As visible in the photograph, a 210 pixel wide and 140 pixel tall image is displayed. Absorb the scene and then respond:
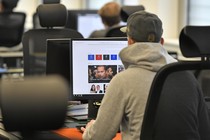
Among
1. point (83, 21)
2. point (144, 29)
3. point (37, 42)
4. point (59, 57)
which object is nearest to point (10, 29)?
point (83, 21)

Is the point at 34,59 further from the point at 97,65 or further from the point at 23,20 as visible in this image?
the point at 23,20

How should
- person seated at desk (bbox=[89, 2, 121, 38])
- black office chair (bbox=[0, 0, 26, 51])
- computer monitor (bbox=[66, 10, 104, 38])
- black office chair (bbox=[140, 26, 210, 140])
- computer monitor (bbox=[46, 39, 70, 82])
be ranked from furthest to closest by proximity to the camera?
black office chair (bbox=[0, 0, 26, 51]), computer monitor (bbox=[66, 10, 104, 38]), person seated at desk (bbox=[89, 2, 121, 38]), computer monitor (bbox=[46, 39, 70, 82]), black office chair (bbox=[140, 26, 210, 140])

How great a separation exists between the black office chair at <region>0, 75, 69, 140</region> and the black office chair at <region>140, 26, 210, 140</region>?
937 mm

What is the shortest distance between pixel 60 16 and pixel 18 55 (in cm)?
275

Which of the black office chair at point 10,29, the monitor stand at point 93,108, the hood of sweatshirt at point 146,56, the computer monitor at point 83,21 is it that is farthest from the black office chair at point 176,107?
the black office chair at point 10,29

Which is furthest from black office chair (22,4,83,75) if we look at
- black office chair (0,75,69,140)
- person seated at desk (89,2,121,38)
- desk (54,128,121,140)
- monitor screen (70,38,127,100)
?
black office chair (0,75,69,140)

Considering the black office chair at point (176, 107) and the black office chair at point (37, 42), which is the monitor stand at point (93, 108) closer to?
the black office chair at point (176, 107)

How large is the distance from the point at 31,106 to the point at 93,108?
2.16 meters

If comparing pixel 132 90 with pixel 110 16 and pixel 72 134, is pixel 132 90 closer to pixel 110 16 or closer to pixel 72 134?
pixel 72 134

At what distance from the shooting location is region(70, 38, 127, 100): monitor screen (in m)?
3.08

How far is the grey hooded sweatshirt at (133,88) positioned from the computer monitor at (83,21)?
460cm

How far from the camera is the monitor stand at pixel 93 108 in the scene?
315 centimetres

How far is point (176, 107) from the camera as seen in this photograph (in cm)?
210

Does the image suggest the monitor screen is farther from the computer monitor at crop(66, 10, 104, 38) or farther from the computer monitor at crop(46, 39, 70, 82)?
the computer monitor at crop(66, 10, 104, 38)
